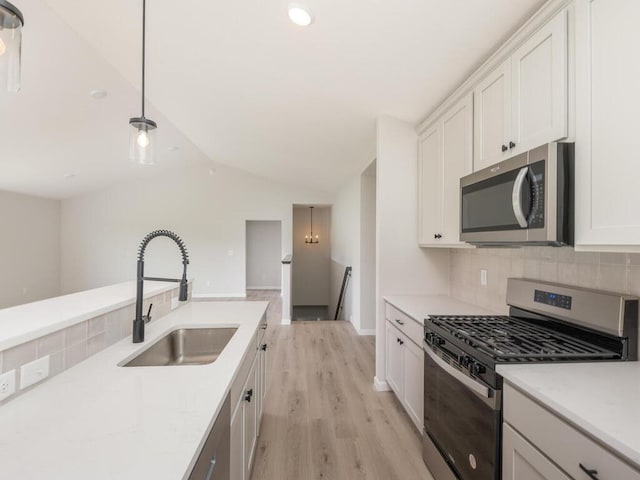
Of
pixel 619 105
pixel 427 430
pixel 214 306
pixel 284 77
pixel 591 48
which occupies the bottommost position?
pixel 427 430

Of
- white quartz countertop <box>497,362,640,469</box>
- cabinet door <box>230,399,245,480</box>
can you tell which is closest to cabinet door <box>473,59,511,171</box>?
white quartz countertop <box>497,362,640,469</box>

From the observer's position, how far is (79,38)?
2.88 metres

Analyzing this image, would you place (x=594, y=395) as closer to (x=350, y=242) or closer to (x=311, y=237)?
(x=350, y=242)

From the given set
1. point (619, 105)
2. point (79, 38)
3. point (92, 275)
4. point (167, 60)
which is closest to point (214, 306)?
point (167, 60)

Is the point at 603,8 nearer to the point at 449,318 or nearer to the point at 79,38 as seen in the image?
the point at 449,318

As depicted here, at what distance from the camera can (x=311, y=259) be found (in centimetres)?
930

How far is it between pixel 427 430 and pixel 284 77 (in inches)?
107

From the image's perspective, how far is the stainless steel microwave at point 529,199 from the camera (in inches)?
49.3

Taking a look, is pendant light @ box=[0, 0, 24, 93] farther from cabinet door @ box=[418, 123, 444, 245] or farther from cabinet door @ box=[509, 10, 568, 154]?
cabinet door @ box=[418, 123, 444, 245]

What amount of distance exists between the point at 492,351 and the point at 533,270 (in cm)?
87

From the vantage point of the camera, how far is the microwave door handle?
1.38m

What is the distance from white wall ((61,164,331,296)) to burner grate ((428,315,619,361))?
20.4 feet

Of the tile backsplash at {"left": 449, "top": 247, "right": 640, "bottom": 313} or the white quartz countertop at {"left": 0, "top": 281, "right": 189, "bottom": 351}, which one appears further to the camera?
the tile backsplash at {"left": 449, "top": 247, "right": 640, "bottom": 313}

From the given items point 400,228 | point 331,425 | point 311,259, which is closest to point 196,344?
point 331,425
